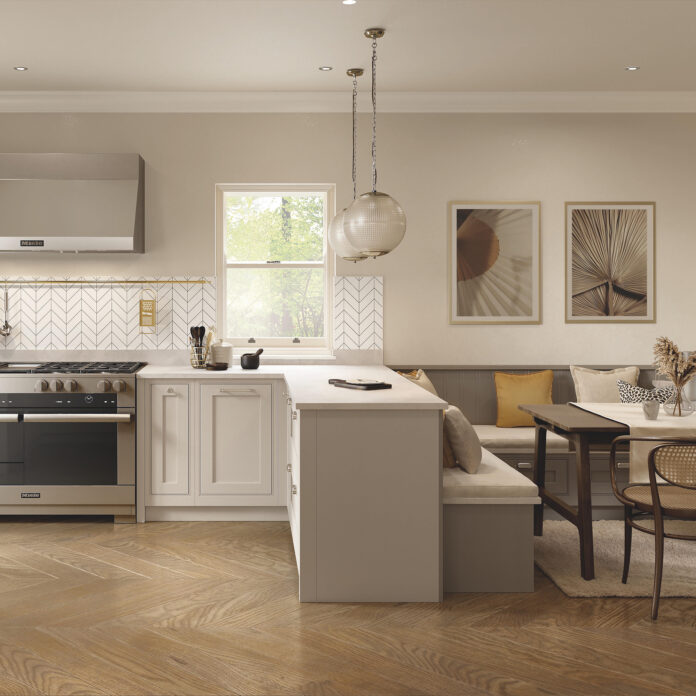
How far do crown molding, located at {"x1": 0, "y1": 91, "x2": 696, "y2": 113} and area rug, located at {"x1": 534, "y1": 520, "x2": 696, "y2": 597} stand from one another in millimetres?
2848

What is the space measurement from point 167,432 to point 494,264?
252 cm

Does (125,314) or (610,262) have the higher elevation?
(610,262)

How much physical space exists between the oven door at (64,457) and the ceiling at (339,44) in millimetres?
2128

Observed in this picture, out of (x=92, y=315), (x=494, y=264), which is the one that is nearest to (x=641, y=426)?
(x=494, y=264)

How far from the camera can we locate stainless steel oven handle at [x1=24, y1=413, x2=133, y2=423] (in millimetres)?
4473

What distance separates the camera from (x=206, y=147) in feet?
16.9

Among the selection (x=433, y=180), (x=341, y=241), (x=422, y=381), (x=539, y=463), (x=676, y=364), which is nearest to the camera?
(x=341, y=241)

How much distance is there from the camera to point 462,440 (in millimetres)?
3521

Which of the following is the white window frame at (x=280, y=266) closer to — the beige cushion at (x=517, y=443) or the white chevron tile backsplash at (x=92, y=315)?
the white chevron tile backsplash at (x=92, y=315)

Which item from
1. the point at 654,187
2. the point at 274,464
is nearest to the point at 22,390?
the point at 274,464

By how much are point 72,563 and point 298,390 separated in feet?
4.95

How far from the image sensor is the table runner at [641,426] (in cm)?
360

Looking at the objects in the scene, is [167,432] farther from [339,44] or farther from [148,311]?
[339,44]

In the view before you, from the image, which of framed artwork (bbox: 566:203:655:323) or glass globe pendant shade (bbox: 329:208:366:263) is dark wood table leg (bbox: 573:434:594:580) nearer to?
glass globe pendant shade (bbox: 329:208:366:263)
